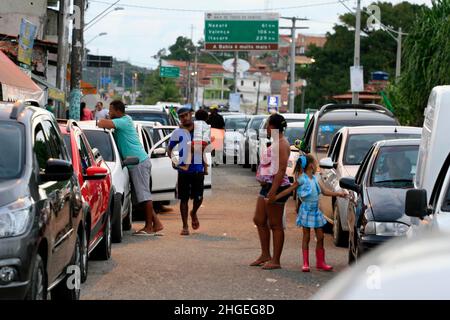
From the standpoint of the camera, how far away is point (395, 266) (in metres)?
3.43

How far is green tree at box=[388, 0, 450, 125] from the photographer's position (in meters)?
32.4

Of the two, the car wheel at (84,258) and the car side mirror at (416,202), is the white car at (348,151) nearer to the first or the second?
the car wheel at (84,258)

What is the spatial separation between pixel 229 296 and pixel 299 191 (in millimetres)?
2527

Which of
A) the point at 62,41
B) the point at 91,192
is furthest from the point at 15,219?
the point at 62,41

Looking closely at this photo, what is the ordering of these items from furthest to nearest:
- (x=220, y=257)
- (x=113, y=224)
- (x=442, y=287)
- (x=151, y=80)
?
1. (x=151, y=80)
2. (x=113, y=224)
3. (x=220, y=257)
4. (x=442, y=287)

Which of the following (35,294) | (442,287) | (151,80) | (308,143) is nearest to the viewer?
(442,287)

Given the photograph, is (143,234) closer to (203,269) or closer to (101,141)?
(101,141)

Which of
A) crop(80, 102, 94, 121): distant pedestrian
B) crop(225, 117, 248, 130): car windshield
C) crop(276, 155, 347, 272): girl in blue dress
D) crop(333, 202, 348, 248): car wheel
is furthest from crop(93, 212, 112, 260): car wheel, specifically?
crop(225, 117, 248, 130): car windshield

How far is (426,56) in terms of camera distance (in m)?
33.4

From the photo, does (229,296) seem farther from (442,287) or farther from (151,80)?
(151,80)

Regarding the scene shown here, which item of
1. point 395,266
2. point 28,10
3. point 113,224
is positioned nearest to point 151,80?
point 28,10

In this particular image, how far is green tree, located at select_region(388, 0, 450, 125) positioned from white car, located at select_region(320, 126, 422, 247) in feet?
51.2

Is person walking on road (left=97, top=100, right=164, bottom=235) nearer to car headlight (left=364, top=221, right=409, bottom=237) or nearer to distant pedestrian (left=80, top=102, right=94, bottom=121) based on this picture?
car headlight (left=364, top=221, right=409, bottom=237)

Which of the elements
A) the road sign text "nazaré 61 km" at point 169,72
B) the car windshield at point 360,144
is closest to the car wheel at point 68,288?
the car windshield at point 360,144
